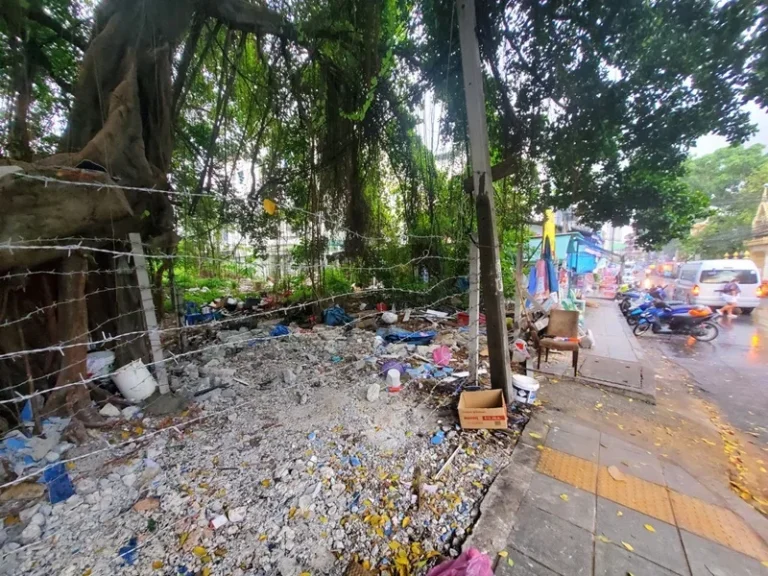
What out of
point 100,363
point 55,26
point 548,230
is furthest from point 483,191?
point 55,26

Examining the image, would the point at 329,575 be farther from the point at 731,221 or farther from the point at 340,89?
the point at 731,221

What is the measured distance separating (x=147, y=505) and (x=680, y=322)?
9.46 m

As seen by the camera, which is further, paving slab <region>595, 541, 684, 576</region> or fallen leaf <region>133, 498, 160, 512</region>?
fallen leaf <region>133, 498, 160, 512</region>

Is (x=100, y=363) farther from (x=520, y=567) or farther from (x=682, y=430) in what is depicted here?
(x=682, y=430)

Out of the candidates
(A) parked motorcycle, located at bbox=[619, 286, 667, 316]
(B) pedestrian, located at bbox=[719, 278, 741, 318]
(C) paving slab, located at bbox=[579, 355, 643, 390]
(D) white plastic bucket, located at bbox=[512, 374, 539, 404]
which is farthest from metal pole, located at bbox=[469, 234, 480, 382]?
(B) pedestrian, located at bbox=[719, 278, 741, 318]

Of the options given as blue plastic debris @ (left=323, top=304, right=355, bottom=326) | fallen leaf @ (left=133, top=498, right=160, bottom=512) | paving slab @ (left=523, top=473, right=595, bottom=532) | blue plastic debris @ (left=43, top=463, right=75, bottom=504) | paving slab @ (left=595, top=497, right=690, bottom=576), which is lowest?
paving slab @ (left=595, top=497, right=690, bottom=576)

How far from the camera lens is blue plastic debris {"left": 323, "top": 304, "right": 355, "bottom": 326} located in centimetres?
634

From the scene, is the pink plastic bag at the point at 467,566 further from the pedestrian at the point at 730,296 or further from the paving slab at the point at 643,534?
Result: the pedestrian at the point at 730,296

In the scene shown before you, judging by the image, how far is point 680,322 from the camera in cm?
688

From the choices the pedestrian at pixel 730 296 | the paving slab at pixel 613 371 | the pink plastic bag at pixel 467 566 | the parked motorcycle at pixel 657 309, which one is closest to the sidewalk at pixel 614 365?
the paving slab at pixel 613 371

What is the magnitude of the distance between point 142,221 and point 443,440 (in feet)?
11.1

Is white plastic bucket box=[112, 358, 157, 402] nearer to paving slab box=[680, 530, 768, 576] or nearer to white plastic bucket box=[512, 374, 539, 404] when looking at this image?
white plastic bucket box=[512, 374, 539, 404]

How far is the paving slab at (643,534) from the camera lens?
5.34ft

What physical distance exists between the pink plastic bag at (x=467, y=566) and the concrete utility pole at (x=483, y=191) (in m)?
1.66
